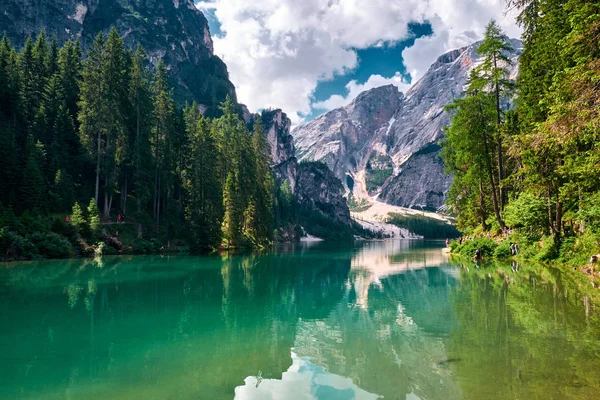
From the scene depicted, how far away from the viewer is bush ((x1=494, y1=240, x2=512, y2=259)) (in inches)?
1212

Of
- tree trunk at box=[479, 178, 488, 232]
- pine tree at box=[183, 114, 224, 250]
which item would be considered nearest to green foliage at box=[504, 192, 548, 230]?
tree trunk at box=[479, 178, 488, 232]

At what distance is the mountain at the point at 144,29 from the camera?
5335 inches

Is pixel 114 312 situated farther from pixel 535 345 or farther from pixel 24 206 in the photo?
pixel 24 206

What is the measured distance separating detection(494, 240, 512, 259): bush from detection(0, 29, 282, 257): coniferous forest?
35488 mm

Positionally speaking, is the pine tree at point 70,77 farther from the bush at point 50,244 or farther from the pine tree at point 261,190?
the pine tree at point 261,190

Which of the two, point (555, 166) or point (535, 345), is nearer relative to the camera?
point (535, 345)

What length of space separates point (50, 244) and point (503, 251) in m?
39.8

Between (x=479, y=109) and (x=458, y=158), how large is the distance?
470 centimetres

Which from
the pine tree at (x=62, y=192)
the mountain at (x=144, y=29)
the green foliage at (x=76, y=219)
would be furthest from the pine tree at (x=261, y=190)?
the mountain at (x=144, y=29)

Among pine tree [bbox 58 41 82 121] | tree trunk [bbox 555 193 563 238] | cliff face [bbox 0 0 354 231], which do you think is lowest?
tree trunk [bbox 555 193 563 238]

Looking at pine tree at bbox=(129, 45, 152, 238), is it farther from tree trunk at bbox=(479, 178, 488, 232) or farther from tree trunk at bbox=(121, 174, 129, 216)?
tree trunk at bbox=(479, 178, 488, 232)

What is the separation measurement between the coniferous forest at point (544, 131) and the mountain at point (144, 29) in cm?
14497

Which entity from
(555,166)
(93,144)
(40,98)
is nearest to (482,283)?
(555,166)

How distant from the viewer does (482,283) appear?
17797 millimetres
